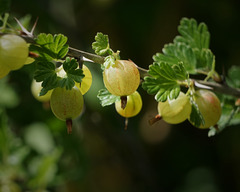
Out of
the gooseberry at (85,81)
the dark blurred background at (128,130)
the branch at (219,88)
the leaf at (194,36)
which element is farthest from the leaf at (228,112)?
the dark blurred background at (128,130)

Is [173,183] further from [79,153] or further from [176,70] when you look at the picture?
[176,70]

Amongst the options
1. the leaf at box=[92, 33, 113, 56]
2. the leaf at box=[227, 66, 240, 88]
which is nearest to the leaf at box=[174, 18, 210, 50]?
the leaf at box=[227, 66, 240, 88]

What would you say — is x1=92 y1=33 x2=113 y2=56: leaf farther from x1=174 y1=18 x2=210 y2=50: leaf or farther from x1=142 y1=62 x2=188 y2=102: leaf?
x1=174 y1=18 x2=210 y2=50: leaf

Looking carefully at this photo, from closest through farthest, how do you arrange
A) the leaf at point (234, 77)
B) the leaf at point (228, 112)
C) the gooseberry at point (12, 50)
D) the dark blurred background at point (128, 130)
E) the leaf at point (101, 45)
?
1. the gooseberry at point (12, 50)
2. the leaf at point (101, 45)
3. the leaf at point (228, 112)
4. the leaf at point (234, 77)
5. the dark blurred background at point (128, 130)

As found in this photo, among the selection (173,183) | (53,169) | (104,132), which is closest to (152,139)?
(173,183)

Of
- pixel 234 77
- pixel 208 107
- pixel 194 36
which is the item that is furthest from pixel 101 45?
pixel 234 77

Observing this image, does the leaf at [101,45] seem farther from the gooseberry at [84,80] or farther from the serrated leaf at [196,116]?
the serrated leaf at [196,116]

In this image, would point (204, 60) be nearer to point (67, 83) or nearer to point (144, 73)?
point (144, 73)

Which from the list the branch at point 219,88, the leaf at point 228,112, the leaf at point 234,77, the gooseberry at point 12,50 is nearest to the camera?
the gooseberry at point 12,50
